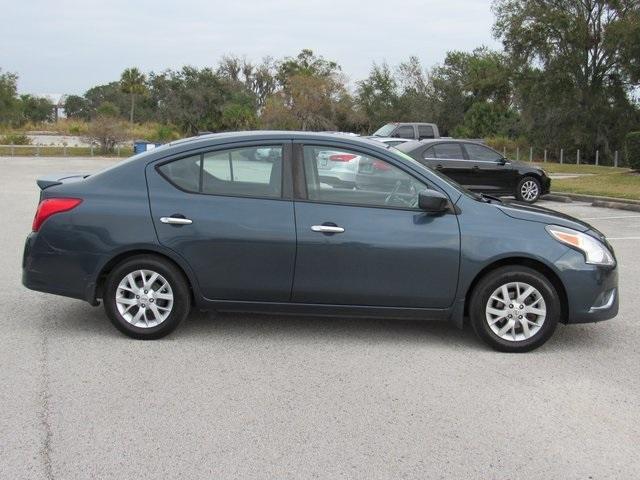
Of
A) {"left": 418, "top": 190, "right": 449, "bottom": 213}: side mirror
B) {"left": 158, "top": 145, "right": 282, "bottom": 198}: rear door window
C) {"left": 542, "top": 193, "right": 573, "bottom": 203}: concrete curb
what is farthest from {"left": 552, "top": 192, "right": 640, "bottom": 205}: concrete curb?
{"left": 158, "top": 145, "right": 282, "bottom": 198}: rear door window

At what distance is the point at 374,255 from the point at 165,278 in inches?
63.5

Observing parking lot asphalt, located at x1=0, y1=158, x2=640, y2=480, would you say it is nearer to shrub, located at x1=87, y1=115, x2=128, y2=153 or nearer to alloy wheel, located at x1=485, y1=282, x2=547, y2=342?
alloy wheel, located at x1=485, y1=282, x2=547, y2=342

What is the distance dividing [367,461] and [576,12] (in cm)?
4434

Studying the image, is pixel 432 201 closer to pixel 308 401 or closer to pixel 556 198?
pixel 308 401

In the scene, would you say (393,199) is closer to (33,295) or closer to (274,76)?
(33,295)

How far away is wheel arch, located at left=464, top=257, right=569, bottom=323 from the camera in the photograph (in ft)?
17.4

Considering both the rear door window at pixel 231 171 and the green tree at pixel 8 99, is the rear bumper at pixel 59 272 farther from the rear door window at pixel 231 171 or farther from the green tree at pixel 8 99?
the green tree at pixel 8 99

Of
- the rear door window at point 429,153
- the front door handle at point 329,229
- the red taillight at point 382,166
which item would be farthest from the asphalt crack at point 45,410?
the rear door window at point 429,153

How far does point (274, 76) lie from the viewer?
73.0 meters

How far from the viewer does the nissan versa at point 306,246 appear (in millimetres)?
5262

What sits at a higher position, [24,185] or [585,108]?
[585,108]

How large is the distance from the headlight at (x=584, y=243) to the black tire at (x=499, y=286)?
1.09 feet

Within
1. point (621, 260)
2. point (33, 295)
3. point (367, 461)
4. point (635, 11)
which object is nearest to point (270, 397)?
point (367, 461)

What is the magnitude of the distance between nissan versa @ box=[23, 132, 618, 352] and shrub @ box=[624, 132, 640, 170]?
17759 millimetres
